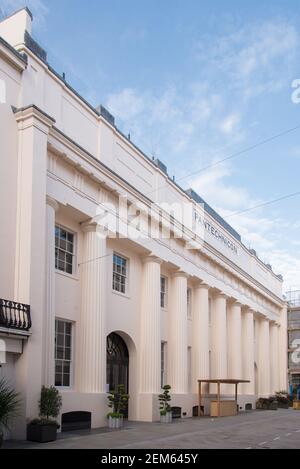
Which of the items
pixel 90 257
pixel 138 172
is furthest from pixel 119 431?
pixel 138 172

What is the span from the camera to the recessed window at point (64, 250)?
2031 centimetres

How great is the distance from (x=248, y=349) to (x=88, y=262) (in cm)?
2129

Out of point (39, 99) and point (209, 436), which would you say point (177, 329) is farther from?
point (39, 99)

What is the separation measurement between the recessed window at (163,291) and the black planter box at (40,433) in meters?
13.0

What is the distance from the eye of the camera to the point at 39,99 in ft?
62.8

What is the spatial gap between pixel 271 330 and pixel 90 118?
100ft

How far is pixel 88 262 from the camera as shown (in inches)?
835

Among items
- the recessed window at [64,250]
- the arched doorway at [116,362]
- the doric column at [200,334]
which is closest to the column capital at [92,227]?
the recessed window at [64,250]

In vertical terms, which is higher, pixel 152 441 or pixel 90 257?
pixel 90 257

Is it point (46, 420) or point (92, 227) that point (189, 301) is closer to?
point (92, 227)

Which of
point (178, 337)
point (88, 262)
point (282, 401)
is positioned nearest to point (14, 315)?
point (88, 262)
